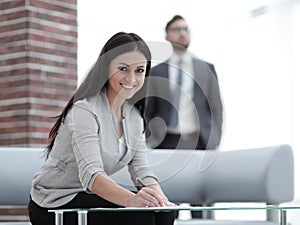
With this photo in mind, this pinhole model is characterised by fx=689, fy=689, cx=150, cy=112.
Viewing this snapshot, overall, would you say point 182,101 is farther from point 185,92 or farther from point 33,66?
point 33,66

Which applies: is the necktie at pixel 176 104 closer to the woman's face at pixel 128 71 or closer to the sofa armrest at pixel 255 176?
the sofa armrest at pixel 255 176

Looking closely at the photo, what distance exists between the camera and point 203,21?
16.3ft

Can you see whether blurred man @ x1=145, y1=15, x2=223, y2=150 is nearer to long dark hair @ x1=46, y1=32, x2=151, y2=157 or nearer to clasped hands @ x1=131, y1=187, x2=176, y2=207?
long dark hair @ x1=46, y1=32, x2=151, y2=157

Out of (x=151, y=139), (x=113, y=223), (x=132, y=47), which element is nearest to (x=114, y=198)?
(x=113, y=223)

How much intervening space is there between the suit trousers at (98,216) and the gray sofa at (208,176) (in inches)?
17.9

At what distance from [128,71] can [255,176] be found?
914 mm

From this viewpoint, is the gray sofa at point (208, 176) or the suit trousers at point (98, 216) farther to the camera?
the gray sofa at point (208, 176)

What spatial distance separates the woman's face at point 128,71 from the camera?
2158 mm

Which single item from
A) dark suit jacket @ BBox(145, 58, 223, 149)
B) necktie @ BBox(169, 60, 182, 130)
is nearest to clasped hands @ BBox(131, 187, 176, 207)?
dark suit jacket @ BBox(145, 58, 223, 149)

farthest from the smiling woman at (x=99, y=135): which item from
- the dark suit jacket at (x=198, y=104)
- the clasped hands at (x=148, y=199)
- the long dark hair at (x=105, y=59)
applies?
the dark suit jacket at (x=198, y=104)

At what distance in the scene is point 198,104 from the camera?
144 inches

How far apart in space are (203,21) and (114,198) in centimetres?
317

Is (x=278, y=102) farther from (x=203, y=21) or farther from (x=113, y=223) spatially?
(x=113, y=223)

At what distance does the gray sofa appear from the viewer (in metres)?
2.69
